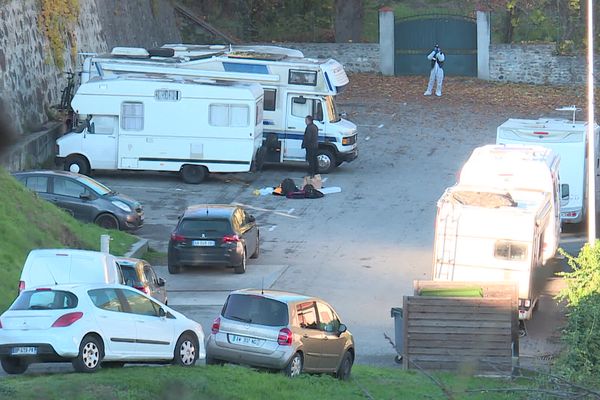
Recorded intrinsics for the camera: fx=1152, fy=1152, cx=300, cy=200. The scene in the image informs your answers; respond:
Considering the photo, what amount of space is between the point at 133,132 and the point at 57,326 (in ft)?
63.9

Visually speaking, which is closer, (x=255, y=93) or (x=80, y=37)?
(x=255, y=93)

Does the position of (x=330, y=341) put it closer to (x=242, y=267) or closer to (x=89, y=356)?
(x=89, y=356)

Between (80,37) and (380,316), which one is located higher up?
(80,37)

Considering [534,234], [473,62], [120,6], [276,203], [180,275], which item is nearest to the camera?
[534,234]

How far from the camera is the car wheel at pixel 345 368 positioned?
16973 millimetres

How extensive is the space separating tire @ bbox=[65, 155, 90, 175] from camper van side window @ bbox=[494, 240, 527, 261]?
53.6ft

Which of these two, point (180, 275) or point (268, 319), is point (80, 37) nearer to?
point (180, 275)

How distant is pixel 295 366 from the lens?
645 inches

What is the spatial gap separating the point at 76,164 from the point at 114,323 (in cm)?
1896

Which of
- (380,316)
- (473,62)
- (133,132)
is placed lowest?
(380,316)

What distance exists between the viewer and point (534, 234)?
21.0m

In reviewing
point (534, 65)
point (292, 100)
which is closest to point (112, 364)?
point (292, 100)

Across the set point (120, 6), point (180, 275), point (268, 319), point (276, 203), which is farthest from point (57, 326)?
point (120, 6)

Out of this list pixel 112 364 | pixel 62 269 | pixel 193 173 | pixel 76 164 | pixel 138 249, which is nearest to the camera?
pixel 112 364
